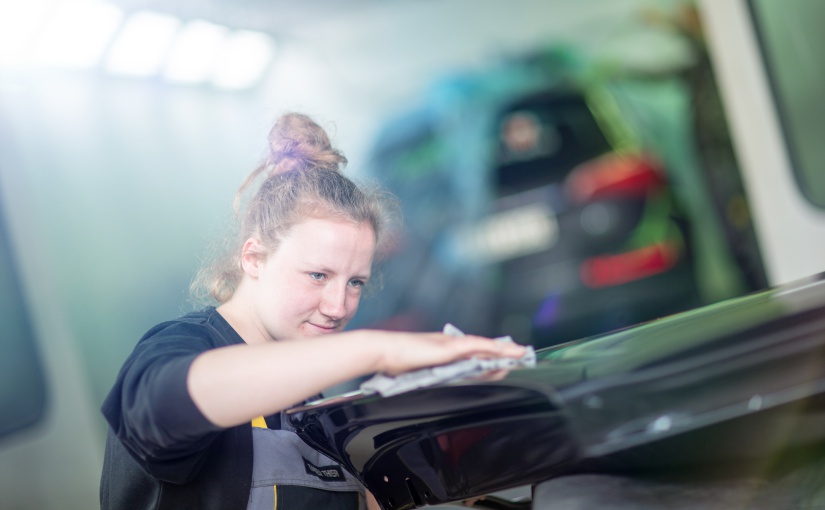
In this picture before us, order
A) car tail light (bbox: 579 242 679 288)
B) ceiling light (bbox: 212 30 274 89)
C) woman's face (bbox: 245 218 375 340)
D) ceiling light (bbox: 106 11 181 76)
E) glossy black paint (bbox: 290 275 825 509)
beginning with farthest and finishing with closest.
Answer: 1. car tail light (bbox: 579 242 679 288)
2. ceiling light (bbox: 212 30 274 89)
3. ceiling light (bbox: 106 11 181 76)
4. woman's face (bbox: 245 218 375 340)
5. glossy black paint (bbox: 290 275 825 509)

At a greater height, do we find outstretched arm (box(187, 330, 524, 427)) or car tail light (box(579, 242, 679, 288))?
outstretched arm (box(187, 330, 524, 427))

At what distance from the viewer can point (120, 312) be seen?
2.37 metres

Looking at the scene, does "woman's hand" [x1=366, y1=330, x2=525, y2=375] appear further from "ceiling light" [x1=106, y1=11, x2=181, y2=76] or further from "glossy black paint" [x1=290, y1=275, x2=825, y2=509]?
"ceiling light" [x1=106, y1=11, x2=181, y2=76]

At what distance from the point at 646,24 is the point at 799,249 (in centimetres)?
248

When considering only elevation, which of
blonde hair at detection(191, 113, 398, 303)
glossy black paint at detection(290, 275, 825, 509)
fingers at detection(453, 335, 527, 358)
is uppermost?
blonde hair at detection(191, 113, 398, 303)

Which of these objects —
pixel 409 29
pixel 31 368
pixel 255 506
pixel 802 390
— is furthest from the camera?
pixel 409 29

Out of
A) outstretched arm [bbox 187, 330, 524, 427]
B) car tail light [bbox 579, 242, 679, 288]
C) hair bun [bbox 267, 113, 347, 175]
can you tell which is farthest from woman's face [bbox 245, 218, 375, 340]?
car tail light [bbox 579, 242, 679, 288]

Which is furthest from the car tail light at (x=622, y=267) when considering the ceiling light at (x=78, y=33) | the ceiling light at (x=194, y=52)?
the ceiling light at (x=78, y=33)

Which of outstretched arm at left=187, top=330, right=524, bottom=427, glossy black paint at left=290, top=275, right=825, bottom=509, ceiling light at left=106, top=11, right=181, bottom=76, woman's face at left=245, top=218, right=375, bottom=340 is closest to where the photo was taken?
glossy black paint at left=290, top=275, right=825, bottom=509

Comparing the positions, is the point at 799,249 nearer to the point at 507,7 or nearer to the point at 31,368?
the point at 31,368

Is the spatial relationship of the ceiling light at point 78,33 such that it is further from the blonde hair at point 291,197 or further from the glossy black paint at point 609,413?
the glossy black paint at point 609,413

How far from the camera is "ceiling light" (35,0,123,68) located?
2.23 meters

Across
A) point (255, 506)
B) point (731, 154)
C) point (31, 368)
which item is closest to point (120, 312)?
point (31, 368)

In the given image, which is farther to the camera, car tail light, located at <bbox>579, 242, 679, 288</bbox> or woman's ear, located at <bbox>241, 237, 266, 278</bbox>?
car tail light, located at <bbox>579, 242, 679, 288</bbox>
